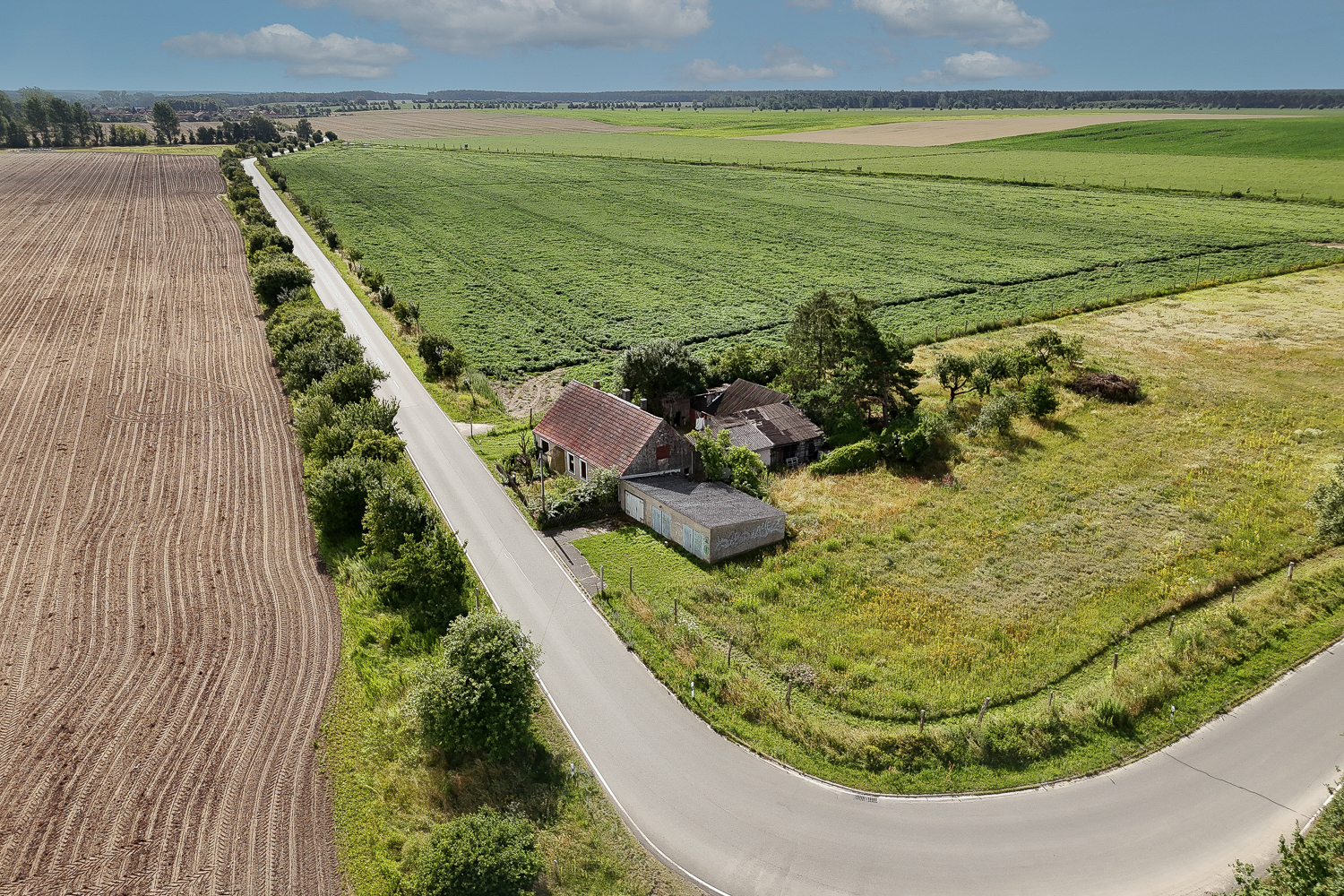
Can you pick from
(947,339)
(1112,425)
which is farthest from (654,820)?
(947,339)

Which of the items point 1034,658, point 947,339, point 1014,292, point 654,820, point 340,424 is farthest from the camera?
point 1014,292

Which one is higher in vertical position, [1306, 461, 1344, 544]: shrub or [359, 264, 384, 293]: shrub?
[359, 264, 384, 293]: shrub

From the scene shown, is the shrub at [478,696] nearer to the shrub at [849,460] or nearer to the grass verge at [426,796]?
the grass verge at [426,796]

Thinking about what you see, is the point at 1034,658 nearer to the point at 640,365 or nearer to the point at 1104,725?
the point at 1104,725

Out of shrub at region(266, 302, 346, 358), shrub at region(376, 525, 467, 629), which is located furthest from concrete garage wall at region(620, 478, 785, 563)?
shrub at region(266, 302, 346, 358)

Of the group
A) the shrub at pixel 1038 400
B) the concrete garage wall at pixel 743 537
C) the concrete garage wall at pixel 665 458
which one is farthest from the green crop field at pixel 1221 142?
the concrete garage wall at pixel 743 537

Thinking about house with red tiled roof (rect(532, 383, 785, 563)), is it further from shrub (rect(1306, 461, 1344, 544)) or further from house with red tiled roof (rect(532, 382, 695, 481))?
shrub (rect(1306, 461, 1344, 544))

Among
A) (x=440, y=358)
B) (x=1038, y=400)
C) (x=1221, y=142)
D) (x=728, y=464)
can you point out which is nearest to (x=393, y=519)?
(x=728, y=464)
